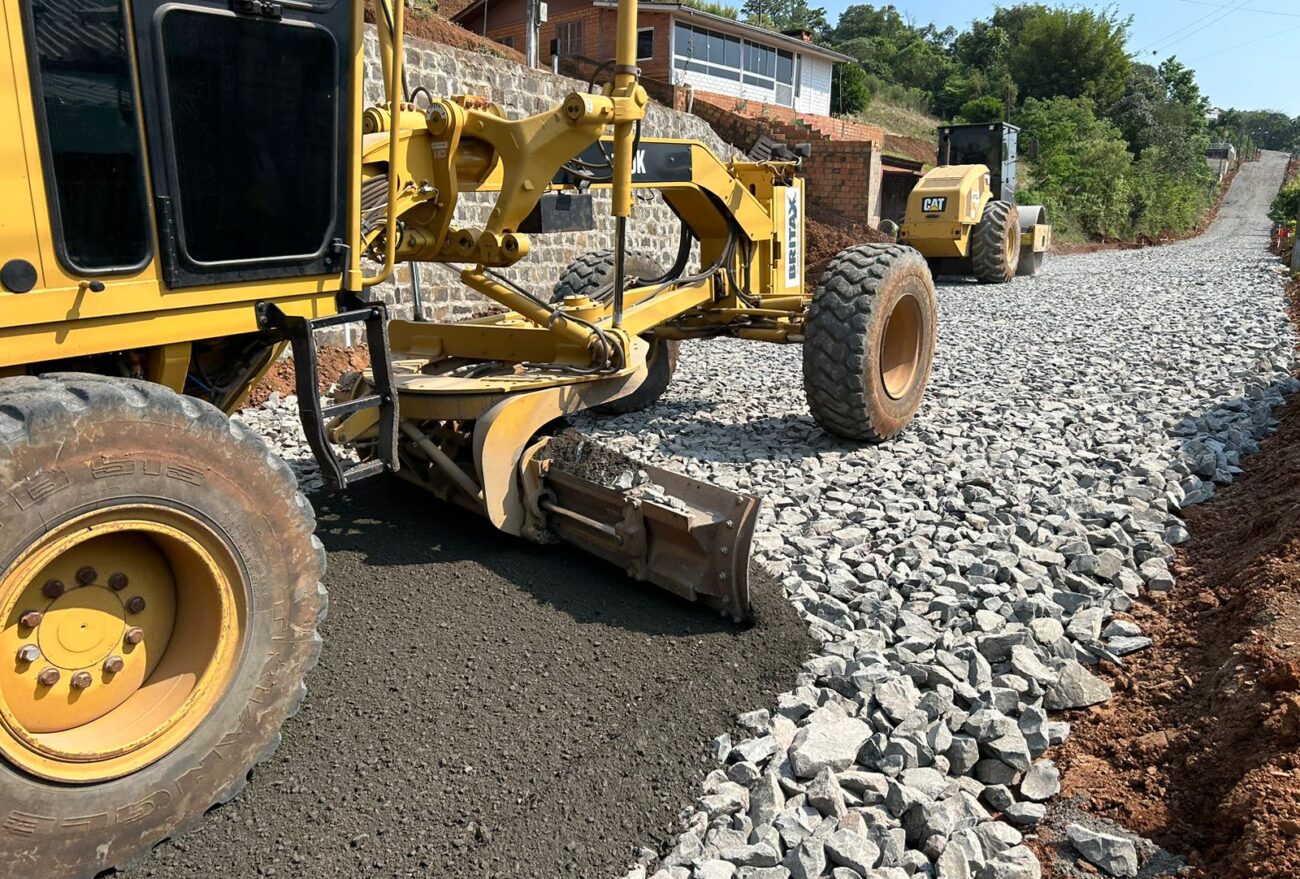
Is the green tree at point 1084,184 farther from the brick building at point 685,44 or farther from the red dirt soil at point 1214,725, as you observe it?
the red dirt soil at point 1214,725

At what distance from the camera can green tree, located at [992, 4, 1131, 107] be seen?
52.0m

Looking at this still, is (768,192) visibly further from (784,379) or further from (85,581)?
(85,581)

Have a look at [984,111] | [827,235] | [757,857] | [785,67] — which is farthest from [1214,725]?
[984,111]

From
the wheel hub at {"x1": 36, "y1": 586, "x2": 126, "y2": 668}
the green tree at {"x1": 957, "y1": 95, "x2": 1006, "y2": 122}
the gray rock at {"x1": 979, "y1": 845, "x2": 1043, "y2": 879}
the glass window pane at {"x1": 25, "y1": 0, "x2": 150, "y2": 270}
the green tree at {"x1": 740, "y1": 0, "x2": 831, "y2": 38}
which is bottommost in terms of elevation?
the gray rock at {"x1": 979, "y1": 845, "x2": 1043, "y2": 879}

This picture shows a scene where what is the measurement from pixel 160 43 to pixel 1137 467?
201 inches

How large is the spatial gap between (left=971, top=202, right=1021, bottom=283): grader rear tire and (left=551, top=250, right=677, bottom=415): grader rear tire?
10469 mm

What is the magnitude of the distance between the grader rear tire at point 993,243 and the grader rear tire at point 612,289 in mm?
10469

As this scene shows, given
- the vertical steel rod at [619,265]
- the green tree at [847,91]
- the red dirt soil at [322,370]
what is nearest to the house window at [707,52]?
the green tree at [847,91]

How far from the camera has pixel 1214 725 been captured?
297 cm

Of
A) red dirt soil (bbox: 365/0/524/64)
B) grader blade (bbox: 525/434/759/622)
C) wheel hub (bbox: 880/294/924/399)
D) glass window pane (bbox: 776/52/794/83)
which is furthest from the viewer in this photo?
glass window pane (bbox: 776/52/794/83)

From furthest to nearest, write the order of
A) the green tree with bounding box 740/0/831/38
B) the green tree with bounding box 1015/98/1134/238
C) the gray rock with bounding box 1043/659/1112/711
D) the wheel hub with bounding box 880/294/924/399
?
the green tree with bounding box 740/0/831/38 < the green tree with bounding box 1015/98/1134/238 < the wheel hub with bounding box 880/294/924/399 < the gray rock with bounding box 1043/659/1112/711

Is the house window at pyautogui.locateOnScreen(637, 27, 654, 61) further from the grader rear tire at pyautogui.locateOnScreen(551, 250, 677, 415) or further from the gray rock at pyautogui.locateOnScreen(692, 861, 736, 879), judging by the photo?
the gray rock at pyautogui.locateOnScreen(692, 861, 736, 879)

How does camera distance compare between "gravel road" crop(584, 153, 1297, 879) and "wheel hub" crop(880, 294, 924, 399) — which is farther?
"wheel hub" crop(880, 294, 924, 399)

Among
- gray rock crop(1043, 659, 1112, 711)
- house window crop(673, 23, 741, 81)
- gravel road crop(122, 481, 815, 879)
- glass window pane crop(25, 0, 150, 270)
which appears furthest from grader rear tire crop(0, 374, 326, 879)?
house window crop(673, 23, 741, 81)
